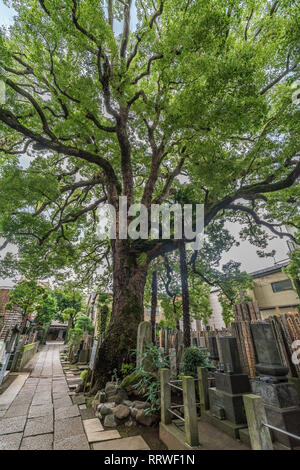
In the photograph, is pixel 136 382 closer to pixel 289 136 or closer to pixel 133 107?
pixel 289 136

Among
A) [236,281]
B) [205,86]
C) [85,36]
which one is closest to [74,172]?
[85,36]

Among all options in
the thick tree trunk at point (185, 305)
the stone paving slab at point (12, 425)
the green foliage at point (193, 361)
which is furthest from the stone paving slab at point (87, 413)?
the thick tree trunk at point (185, 305)

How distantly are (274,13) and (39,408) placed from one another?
12465 mm

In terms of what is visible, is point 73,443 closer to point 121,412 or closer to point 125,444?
point 125,444

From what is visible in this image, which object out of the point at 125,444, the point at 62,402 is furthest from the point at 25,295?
the point at 125,444

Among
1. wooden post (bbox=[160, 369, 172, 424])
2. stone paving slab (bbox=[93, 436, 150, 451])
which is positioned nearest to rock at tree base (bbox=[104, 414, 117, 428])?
stone paving slab (bbox=[93, 436, 150, 451])

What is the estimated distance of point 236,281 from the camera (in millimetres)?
10930

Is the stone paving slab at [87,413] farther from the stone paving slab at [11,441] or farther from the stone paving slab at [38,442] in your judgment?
the stone paving slab at [11,441]

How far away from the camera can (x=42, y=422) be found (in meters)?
3.92

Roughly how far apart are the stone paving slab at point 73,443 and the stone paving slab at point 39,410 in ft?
4.78

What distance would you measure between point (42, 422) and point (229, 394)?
141 inches

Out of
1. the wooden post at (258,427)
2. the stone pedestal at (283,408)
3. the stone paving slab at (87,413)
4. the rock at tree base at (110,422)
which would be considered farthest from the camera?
the stone paving slab at (87,413)

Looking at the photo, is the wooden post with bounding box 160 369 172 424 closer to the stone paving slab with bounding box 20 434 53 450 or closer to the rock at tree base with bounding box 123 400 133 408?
the rock at tree base with bounding box 123 400 133 408

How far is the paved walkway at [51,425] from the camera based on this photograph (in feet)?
10.2
